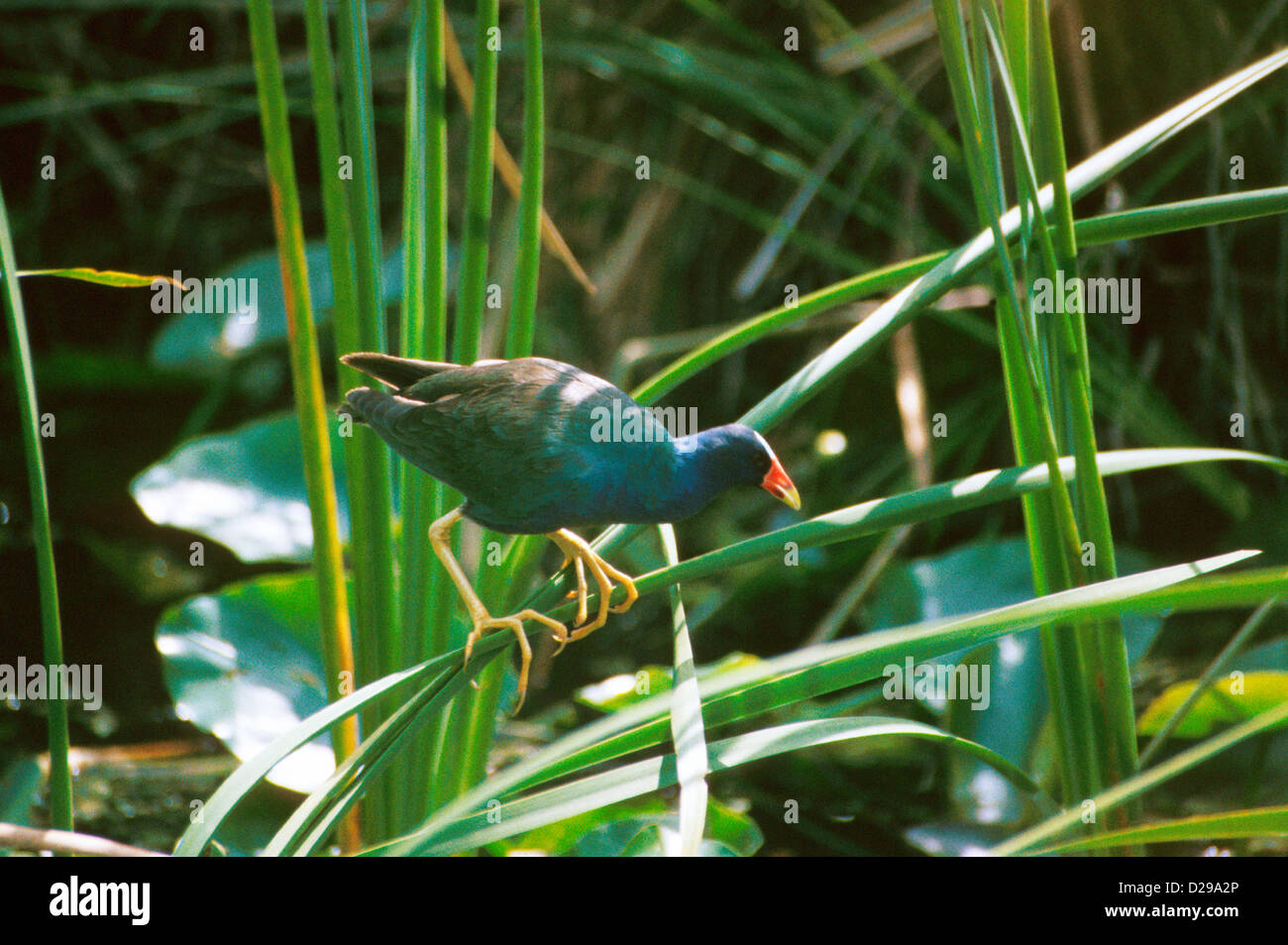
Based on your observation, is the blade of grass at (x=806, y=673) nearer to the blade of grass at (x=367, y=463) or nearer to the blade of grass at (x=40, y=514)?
the blade of grass at (x=367, y=463)

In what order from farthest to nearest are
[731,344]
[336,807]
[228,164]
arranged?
[228,164], [731,344], [336,807]

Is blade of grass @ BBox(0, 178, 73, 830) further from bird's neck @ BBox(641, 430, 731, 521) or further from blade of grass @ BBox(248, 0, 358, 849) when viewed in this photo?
bird's neck @ BBox(641, 430, 731, 521)

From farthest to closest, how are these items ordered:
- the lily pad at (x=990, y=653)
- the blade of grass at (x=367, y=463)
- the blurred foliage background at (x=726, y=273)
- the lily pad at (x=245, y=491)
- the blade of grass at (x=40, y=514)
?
the blurred foliage background at (x=726, y=273) → the lily pad at (x=245, y=491) → the lily pad at (x=990, y=653) → the blade of grass at (x=367, y=463) → the blade of grass at (x=40, y=514)

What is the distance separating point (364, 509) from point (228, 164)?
2042 millimetres

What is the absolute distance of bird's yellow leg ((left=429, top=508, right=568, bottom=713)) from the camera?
850 mm

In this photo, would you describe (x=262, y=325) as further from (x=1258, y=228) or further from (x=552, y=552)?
(x=1258, y=228)

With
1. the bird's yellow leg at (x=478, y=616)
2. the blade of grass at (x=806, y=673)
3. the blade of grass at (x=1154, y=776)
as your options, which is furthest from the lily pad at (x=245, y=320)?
the blade of grass at (x=1154, y=776)

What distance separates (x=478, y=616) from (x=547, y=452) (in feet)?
0.53

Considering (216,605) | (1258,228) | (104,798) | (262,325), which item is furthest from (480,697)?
(1258,228)

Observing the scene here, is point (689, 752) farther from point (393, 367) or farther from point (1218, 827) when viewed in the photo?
point (393, 367)

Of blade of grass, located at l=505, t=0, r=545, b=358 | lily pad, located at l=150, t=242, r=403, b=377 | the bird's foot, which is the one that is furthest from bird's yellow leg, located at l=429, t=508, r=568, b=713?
lily pad, located at l=150, t=242, r=403, b=377

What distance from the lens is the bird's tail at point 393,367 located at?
886 mm

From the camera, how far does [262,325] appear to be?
2.17 m

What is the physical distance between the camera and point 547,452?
834 millimetres
